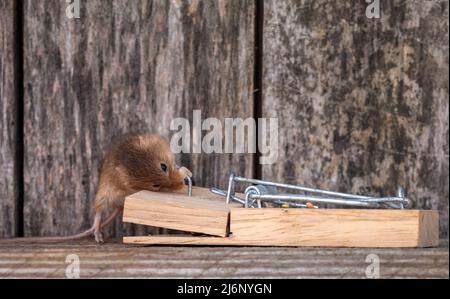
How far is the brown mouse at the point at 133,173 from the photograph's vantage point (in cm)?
341

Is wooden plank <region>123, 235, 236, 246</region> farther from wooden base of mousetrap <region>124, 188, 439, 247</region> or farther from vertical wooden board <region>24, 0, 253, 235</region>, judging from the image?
vertical wooden board <region>24, 0, 253, 235</region>

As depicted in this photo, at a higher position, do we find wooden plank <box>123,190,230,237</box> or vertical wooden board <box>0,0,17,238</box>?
vertical wooden board <box>0,0,17,238</box>

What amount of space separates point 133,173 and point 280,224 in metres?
0.62

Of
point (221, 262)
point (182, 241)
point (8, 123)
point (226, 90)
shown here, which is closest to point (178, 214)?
point (182, 241)

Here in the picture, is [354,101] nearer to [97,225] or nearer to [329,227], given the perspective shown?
[329,227]

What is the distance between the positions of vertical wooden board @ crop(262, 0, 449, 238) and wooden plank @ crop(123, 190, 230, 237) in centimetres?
57

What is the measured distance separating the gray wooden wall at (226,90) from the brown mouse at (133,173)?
0.37 feet

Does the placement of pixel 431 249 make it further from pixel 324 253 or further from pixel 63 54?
pixel 63 54

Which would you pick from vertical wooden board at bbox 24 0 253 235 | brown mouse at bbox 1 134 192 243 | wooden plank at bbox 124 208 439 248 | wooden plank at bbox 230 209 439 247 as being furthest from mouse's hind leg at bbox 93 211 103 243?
wooden plank at bbox 230 209 439 247

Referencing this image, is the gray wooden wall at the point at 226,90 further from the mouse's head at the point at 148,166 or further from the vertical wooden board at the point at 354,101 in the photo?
the mouse's head at the point at 148,166

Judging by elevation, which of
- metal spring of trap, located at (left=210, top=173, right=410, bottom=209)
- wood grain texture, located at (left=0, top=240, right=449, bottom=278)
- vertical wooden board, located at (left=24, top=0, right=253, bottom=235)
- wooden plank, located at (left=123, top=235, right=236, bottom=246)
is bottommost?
wood grain texture, located at (left=0, top=240, right=449, bottom=278)

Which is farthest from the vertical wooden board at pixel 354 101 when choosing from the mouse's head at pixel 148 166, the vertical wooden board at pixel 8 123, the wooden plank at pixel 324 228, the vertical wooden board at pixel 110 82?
the vertical wooden board at pixel 8 123

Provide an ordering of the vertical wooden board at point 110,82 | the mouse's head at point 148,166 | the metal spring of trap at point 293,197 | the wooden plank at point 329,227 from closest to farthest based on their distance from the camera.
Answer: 1. the wooden plank at point 329,227
2. the metal spring of trap at point 293,197
3. the mouse's head at point 148,166
4. the vertical wooden board at point 110,82

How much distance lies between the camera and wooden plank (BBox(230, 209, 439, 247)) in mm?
2975
